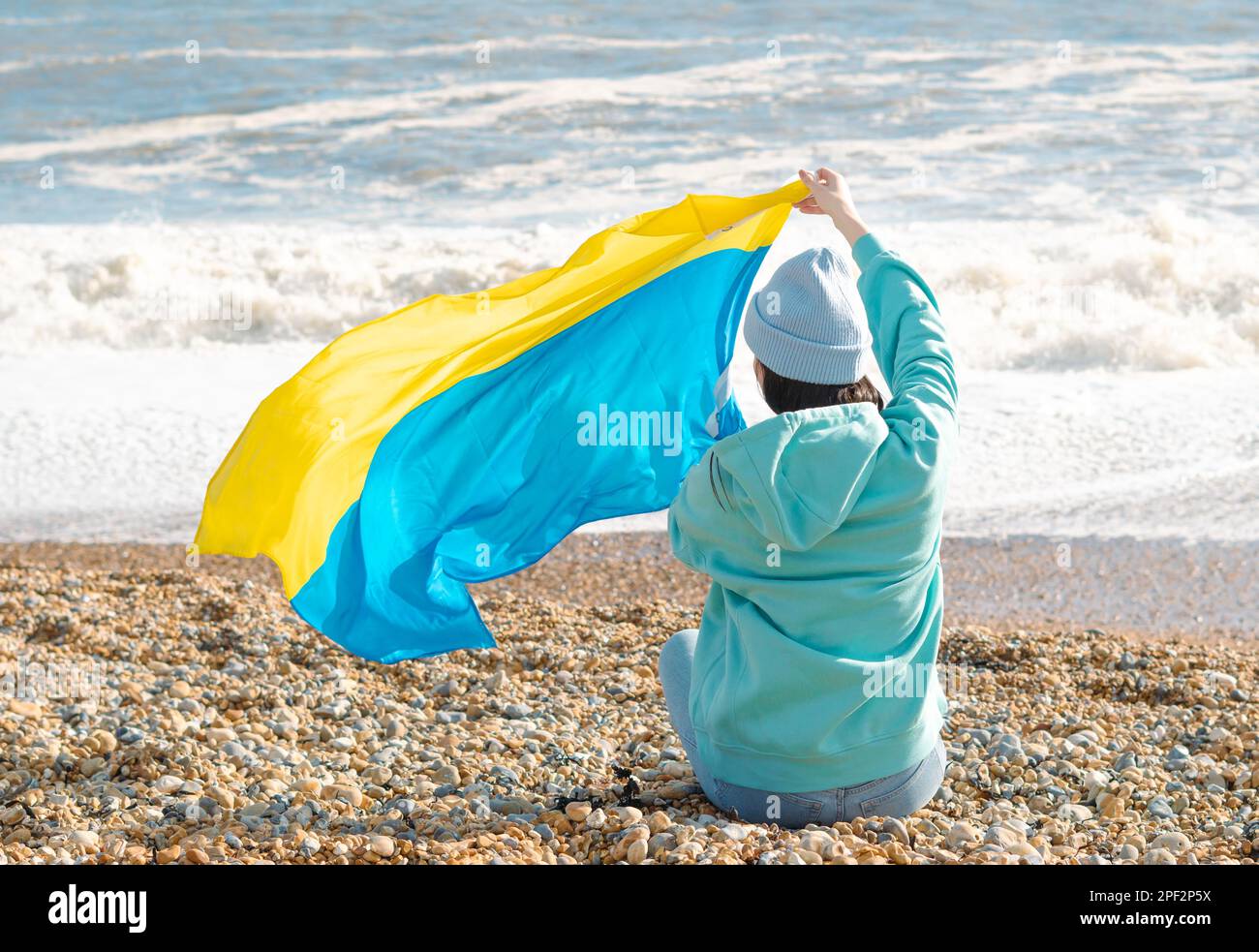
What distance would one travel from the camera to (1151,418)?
9367mm

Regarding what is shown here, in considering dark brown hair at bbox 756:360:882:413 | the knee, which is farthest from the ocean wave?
dark brown hair at bbox 756:360:882:413

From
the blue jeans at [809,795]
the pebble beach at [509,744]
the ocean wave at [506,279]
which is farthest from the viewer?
the ocean wave at [506,279]

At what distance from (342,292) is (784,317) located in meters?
11.4

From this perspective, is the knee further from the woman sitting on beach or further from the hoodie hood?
the hoodie hood

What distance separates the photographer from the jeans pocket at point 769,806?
10.6ft

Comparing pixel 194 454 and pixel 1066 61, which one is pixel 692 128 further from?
pixel 194 454

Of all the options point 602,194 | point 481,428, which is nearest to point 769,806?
point 481,428

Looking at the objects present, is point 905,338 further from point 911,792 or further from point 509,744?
point 509,744

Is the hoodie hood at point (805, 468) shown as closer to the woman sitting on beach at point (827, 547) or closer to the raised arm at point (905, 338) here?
the woman sitting on beach at point (827, 547)

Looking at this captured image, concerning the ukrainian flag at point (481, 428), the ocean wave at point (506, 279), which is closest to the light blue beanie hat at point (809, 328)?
the ukrainian flag at point (481, 428)

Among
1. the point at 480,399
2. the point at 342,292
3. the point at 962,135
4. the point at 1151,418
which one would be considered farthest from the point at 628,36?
the point at 480,399

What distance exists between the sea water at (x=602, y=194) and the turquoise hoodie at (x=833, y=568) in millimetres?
4619

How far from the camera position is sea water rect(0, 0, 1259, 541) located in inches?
349
